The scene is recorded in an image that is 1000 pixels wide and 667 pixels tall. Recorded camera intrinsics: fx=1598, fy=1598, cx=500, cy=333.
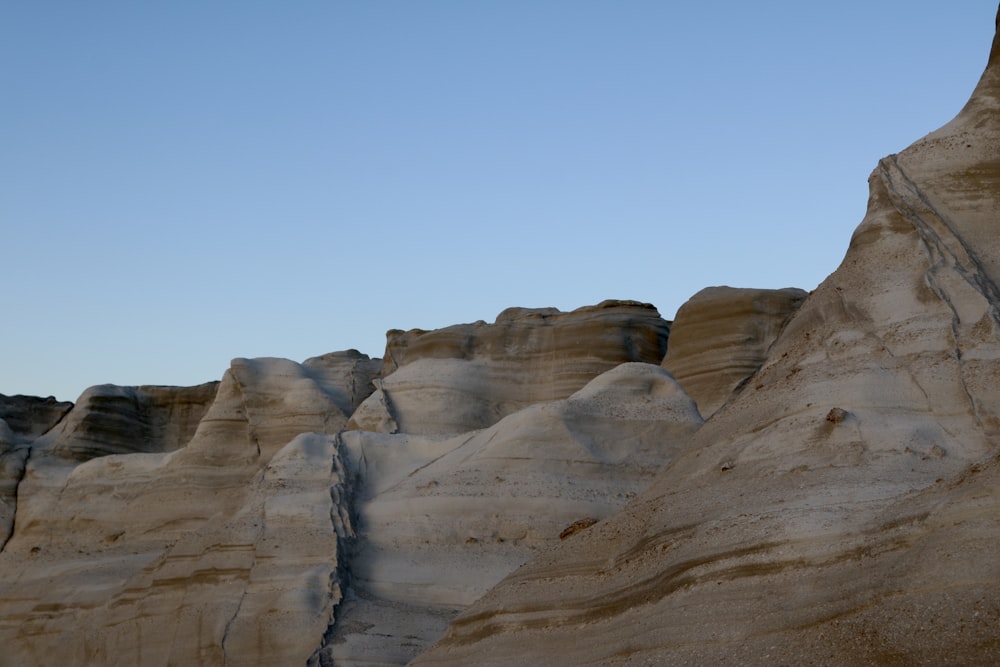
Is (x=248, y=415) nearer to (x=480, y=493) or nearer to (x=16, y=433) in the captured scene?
(x=16, y=433)

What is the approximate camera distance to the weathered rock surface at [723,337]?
1087 inches

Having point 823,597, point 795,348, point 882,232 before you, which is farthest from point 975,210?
point 823,597

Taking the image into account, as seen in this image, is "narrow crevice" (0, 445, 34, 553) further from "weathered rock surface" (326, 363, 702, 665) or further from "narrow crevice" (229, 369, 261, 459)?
"weathered rock surface" (326, 363, 702, 665)

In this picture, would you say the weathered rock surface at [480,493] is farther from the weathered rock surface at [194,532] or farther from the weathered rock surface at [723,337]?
the weathered rock surface at [723,337]

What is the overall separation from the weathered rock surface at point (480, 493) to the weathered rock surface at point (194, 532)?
46 cm

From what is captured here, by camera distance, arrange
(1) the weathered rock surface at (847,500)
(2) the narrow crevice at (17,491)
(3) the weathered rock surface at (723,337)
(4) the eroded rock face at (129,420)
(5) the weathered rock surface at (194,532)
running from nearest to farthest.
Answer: (1) the weathered rock surface at (847,500)
(5) the weathered rock surface at (194,532)
(2) the narrow crevice at (17,491)
(3) the weathered rock surface at (723,337)
(4) the eroded rock face at (129,420)

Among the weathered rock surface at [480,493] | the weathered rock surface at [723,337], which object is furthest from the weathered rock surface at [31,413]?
the weathered rock surface at [480,493]

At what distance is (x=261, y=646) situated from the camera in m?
17.0

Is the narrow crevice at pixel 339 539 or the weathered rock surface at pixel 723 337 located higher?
the weathered rock surface at pixel 723 337

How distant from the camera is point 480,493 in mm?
18547

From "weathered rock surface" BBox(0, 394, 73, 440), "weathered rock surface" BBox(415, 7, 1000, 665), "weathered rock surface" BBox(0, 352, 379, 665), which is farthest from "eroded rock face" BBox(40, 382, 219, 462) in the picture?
"weathered rock surface" BBox(415, 7, 1000, 665)

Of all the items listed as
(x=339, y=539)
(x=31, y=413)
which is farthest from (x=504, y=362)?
(x=31, y=413)

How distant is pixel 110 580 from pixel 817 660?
1534 cm

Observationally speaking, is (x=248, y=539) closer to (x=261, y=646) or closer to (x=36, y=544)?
(x=261, y=646)
